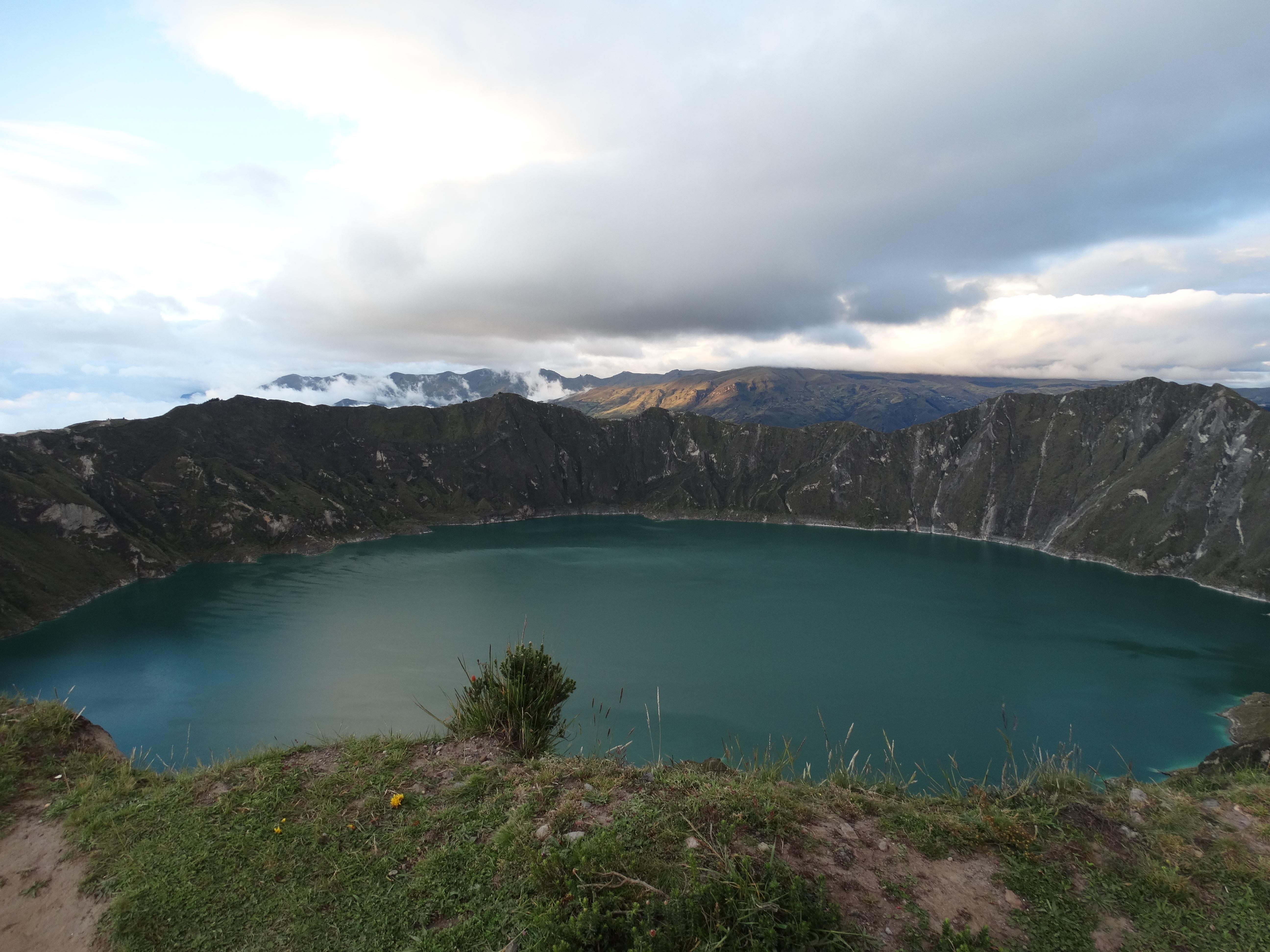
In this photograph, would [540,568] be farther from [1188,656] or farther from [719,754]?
[1188,656]

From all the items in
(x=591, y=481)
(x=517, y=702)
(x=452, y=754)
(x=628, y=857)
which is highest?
(x=628, y=857)

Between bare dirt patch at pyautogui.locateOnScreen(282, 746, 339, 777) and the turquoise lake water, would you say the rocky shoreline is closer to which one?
the turquoise lake water

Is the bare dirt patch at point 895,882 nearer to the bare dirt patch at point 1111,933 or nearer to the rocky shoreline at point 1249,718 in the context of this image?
the bare dirt patch at point 1111,933

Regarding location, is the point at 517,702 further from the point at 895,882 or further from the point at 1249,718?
the point at 1249,718

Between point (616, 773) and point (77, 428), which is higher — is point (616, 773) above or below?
above

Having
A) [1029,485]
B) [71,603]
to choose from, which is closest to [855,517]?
[1029,485]

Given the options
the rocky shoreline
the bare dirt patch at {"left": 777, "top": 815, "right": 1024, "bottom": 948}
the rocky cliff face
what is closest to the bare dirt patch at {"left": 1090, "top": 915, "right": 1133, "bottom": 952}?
the bare dirt patch at {"left": 777, "top": 815, "right": 1024, "bottom": 948}

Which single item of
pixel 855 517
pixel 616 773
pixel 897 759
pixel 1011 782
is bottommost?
pixel 855 517

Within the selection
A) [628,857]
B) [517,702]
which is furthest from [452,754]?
[628,857]
